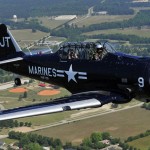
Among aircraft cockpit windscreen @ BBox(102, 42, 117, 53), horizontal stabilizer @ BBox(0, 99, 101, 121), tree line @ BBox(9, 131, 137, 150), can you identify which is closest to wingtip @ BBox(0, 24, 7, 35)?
aircraft cockpit windscreen @ BBox(102, 42, 117, 53)

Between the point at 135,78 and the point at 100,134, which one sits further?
the point at 100,134

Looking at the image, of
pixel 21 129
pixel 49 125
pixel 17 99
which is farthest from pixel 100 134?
pixel 17 99

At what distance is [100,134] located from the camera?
7031 cm

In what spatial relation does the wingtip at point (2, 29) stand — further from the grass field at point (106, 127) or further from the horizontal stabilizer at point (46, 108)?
the grass field at point (106, 127)

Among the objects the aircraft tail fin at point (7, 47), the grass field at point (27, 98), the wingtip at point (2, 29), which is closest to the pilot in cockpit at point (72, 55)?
the aircraft tail fin at point (7, 47)

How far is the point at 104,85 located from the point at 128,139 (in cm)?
4341

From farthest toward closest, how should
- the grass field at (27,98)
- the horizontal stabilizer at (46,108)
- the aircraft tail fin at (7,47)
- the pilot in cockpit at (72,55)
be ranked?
1. the grass field at (27,98)
2. the aircraft tail fin at (7,47)
3. the pilot in cockpit at (72,55)
4. the horizontal stabilizer at (46,108)

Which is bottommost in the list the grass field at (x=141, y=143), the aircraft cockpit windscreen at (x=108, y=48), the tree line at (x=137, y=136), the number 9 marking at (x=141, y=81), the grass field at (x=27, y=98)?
the grass field at (x=141, y=143)

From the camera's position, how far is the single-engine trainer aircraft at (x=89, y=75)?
24.1 meters

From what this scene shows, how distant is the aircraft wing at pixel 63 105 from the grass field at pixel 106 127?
143ft

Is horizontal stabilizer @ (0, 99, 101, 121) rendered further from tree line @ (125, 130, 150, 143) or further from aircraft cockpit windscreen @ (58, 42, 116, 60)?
tree line @ (125, 130, 150, 143)

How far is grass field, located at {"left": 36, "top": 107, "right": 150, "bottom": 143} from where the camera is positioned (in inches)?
2790

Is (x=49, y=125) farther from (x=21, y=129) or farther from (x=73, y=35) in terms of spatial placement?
(x=73, y=35)

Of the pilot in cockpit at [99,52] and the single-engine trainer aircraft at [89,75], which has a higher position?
the pilot in cockpit at [99,52]
